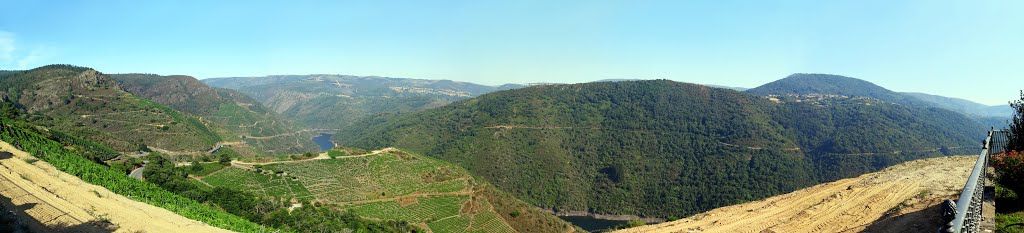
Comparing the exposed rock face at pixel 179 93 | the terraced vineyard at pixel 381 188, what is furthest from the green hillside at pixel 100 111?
the exposed rock face at pixel 179 93

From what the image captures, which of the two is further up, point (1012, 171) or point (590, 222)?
point (1012, 171)

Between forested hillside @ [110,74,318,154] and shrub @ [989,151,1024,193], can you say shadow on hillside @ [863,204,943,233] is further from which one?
forested hillside @ [110,74,318,154]

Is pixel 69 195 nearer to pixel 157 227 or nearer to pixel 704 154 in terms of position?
pixel 157 227

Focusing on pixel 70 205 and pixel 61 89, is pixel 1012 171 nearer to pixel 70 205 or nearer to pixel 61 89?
pixel 70 205

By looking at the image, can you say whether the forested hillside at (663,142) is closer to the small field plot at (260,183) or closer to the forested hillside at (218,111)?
the forested hillside at (218,111)

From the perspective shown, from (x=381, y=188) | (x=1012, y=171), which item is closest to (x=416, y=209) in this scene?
(x=381, y=188)

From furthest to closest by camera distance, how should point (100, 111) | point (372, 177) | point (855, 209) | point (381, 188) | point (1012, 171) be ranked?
point (100, 111)
point (372, 177)
point (381, 188)
point (855, 209)
point (1012, 171)
